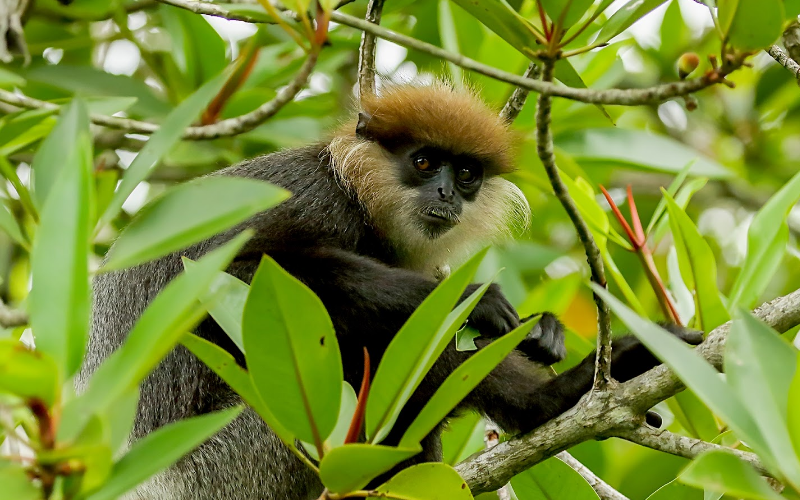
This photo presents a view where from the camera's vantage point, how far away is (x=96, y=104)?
355cm

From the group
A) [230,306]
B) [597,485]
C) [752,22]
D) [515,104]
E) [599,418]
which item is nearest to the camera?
[230,306]

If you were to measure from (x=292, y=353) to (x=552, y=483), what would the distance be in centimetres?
145

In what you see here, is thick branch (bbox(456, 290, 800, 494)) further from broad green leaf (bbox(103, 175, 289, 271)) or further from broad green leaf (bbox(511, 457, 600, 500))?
broad green leaf (bbox(103, 175, 289, 271))

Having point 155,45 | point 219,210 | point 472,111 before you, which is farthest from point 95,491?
point 155,45

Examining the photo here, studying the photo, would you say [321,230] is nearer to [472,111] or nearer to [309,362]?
[472,111]

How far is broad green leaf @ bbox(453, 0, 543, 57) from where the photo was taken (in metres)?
2.86

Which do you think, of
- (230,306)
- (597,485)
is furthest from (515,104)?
(230,306)

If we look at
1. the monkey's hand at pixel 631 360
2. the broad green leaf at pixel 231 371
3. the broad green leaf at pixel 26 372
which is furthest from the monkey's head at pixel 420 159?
the broad green leaf at pixel 26 372

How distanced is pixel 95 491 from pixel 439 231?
9.83ft

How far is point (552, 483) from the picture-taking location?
10.5 feet

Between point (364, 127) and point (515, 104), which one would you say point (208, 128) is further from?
point (515, 104)

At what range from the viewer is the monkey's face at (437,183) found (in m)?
4.53

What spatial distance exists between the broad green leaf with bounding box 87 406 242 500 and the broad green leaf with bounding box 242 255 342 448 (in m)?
0.37

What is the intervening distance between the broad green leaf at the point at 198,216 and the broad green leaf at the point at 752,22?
1.45 meters
